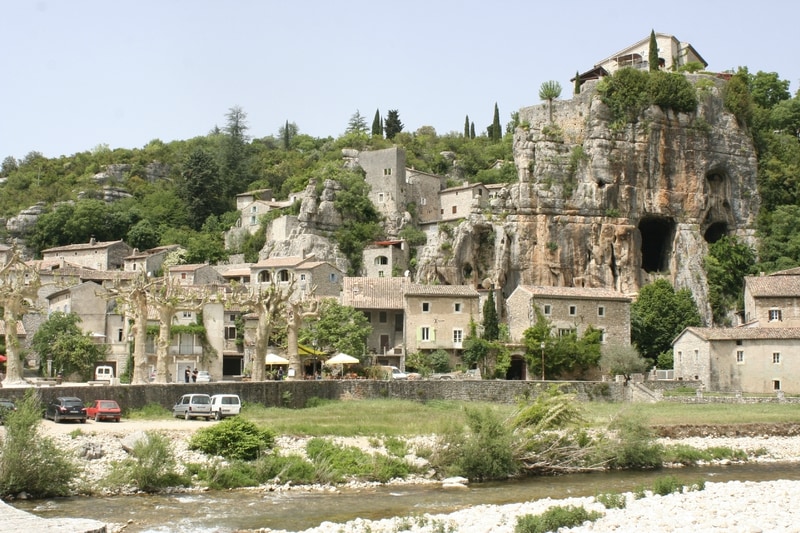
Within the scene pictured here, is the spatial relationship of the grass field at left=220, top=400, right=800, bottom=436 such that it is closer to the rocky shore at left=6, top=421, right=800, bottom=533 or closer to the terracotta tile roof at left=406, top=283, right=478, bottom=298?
the rocky shore at left=6, top=421, right=800, bottom=533

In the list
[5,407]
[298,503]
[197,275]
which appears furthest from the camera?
[197,275]

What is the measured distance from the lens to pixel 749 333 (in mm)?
60031

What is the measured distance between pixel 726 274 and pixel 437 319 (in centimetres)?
2737

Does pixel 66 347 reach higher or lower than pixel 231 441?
higher

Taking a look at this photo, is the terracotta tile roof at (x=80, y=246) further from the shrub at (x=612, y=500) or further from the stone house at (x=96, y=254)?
the shrub at (x=612, y=500)

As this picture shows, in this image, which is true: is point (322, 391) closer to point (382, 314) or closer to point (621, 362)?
point (382, 314)

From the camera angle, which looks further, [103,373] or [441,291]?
[441,291]

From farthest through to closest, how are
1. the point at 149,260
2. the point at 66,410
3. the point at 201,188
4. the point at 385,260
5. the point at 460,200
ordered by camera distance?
the point at 201,188, the point at 460,200, the point at 149,260, the point at 385,260, the point at 66,410

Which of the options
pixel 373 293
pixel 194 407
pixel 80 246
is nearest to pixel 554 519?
pixel 194 407

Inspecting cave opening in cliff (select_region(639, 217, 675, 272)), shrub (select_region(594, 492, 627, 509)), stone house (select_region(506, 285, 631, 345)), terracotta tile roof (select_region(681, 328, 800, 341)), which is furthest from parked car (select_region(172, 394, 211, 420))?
cave opening in cliff (select_region(639, 217, 675, 272))

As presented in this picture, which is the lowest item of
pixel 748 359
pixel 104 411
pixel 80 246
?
pixel 104 411

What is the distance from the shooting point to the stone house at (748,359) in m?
58.5

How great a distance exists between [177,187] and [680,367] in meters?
69.4

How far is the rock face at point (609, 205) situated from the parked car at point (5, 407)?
46065 mm
